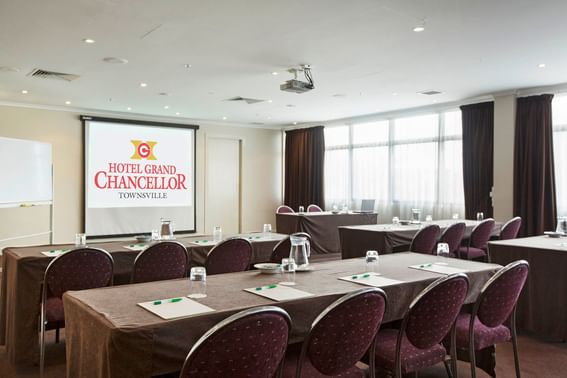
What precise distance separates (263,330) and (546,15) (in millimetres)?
4064

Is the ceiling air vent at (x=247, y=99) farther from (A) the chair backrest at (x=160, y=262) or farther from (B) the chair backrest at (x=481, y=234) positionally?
(A) the chair backrest at (x=160, y=262)

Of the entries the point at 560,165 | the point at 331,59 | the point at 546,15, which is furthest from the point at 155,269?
the point at 560,165

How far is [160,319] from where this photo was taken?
2.01m

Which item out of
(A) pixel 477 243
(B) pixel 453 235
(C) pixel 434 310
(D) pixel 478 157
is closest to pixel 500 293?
(C) pixel 434 310

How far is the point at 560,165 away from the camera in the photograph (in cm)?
746

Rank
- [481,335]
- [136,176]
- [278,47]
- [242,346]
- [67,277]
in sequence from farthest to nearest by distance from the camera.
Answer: [136,176], [278,47], [67,277], [481,335], [242,346]

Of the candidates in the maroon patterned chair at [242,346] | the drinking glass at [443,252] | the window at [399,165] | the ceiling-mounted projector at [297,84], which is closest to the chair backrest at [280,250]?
the drinking glass at [443,252]

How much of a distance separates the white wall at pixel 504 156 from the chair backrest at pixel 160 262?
6.00 m

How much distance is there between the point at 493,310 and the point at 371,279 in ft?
2.31

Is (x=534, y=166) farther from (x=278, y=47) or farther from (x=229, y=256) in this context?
(x=229, y=256)

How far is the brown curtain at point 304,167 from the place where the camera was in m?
11.6

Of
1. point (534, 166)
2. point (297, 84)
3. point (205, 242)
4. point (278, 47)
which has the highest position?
point (278, 47)

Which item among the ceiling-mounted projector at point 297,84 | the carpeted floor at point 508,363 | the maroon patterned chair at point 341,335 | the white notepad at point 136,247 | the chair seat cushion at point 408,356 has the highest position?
the ceiling-mounted projector at point 297,84

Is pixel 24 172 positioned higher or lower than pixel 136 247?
higher
